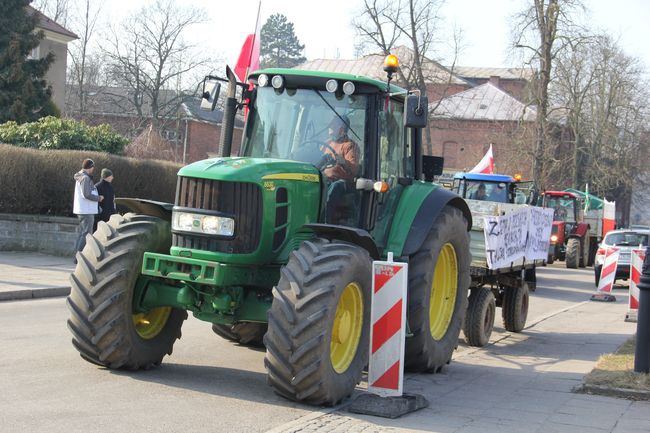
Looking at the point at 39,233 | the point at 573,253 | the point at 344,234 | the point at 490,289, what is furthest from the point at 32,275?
the point at 573,253

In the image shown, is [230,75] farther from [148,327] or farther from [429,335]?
[429,335]

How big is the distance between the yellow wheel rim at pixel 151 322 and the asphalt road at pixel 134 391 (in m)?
0.37

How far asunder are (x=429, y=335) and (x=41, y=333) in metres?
4.46

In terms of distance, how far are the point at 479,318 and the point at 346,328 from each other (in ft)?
16.1

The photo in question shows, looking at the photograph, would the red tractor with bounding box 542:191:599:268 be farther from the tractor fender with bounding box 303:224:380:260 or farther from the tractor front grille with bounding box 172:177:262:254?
the tractor front grille with bounding box 172:177:262:254

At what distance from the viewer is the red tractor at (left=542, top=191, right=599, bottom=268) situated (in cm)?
3525

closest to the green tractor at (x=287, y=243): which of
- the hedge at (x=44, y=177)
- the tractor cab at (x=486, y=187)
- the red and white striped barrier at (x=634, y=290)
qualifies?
the red and white striped barrier at (x=634, y=290)

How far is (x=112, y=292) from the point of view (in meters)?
8.33

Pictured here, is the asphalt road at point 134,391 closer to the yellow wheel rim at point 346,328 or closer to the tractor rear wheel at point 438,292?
the yellow wheel rim at point 346,328

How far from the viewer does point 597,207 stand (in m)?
47.5

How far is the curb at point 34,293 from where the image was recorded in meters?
14.3

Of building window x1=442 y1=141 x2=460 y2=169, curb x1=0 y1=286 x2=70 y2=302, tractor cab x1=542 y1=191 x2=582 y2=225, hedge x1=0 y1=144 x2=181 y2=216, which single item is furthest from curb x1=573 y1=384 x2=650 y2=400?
building window x1=442 y1=141 x2=460 y2=169

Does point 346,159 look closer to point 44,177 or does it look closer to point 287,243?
point 287,243

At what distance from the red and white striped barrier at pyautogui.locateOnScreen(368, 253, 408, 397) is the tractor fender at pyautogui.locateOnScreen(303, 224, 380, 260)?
0.38 meters
